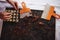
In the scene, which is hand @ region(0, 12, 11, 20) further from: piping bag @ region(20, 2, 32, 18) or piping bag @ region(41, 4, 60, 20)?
piping bag @ region(41, 4, 60, 20)

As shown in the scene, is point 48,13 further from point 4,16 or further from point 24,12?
point 4,16

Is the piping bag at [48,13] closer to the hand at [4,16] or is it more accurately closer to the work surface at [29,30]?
the work surface at [29,30]

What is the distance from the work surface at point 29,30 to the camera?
1.99 feet

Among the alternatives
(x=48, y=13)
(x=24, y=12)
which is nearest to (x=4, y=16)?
(x=24, y=12)

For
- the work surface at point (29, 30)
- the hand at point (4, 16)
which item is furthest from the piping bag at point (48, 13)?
the hand at point (4, 16)

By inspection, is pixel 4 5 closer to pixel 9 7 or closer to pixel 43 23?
pixel 9 7

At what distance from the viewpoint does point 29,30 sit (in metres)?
0.63

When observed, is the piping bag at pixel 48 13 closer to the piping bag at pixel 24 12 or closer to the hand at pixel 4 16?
the piping bag at pixel 24 12

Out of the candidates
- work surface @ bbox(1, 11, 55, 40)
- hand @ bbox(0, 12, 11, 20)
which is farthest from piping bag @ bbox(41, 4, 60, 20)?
hand @ bbox(0, 12, 11, 20)

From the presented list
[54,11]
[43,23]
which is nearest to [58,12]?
[54,11]

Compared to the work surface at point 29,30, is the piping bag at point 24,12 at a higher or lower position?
higher

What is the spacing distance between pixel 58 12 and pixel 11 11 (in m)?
0.26

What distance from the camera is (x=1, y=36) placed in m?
0.60

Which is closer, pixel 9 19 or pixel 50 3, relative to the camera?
pixel 9 19
